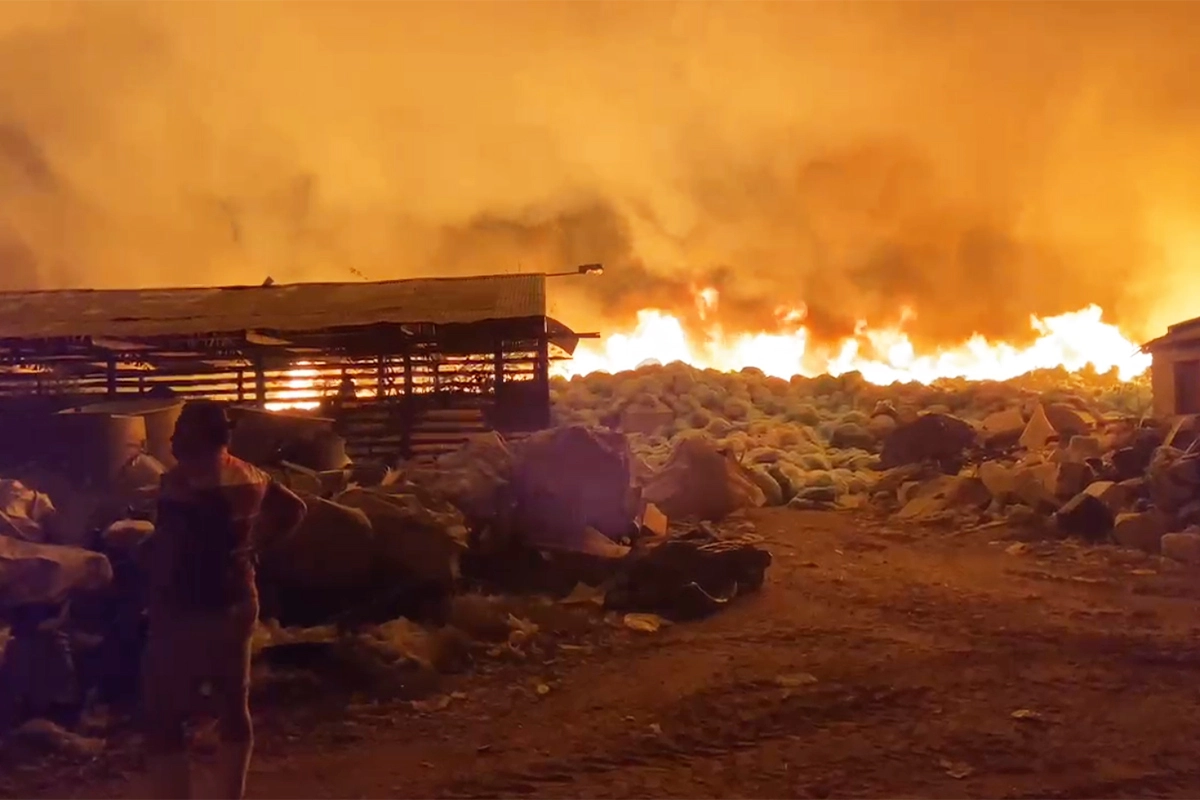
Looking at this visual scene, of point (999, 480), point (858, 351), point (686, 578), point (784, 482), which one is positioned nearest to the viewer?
point (686, 578)

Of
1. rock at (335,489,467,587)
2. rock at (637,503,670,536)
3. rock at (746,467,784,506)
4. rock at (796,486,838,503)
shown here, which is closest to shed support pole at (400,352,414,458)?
rock at (637,503,670,536)

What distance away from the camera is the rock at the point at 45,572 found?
15.2 ft

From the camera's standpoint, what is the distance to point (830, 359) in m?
24.7

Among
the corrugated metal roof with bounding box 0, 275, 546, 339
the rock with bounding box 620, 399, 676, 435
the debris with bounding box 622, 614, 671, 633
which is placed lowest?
the debris with bounding box 622, 614, 671, 633

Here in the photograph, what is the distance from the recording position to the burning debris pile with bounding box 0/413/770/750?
4.76 meters

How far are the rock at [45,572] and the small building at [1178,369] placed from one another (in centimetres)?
1226

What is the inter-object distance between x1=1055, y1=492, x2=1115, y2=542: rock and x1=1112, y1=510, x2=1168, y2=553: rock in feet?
0.82

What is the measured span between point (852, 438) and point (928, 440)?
1.89m

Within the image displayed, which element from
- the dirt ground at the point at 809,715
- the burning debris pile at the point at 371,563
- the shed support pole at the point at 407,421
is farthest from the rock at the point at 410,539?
the shed support pole at the point at 407,421

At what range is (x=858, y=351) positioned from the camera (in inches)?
990

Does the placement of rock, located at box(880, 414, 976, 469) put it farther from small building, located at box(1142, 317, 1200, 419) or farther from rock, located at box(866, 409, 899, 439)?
small building, located at box(1142, 317, 1200, 419)

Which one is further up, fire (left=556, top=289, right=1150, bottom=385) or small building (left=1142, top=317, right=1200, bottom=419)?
fire (left=556, top=289, right=1150, bottom=385)

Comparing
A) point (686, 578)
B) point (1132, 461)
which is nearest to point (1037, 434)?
point (1132, 461)

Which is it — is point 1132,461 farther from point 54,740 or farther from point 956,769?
point 54,740
